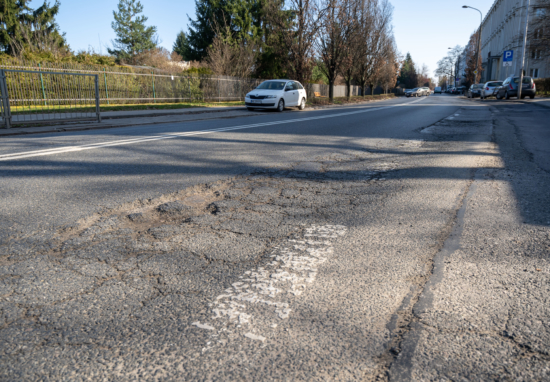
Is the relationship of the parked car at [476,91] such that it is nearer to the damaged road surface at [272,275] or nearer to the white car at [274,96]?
the white car at [274,96]

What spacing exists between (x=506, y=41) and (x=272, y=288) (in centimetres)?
7721

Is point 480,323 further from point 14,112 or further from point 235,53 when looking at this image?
point 235,53

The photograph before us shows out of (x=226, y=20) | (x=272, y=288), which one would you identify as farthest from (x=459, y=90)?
(x=272, y=288)

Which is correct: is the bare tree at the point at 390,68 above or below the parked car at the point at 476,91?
above

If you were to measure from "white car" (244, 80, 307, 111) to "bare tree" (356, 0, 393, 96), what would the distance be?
21.4 m

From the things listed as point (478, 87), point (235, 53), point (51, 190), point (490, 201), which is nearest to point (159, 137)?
point (51, 190)

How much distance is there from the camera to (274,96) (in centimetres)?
1969

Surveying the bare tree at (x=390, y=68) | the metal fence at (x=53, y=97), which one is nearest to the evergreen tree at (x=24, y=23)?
the metal fence at (x=53, y=97)

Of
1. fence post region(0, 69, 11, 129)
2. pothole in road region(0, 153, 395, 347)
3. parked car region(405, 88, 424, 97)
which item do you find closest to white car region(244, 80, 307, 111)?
fence post region(0, 69, 11, 129)

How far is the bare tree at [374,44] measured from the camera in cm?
4124

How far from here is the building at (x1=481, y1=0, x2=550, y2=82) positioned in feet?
170

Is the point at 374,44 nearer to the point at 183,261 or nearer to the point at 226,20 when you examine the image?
the point at 226,20

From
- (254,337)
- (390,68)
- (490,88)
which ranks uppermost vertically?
(390,68)

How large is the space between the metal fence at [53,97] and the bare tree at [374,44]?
104 feet
